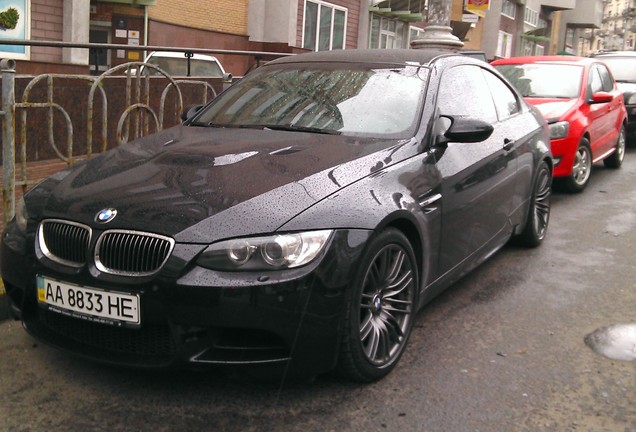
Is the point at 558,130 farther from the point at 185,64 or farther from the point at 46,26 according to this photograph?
the point at 46,26

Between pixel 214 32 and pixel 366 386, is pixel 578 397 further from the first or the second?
pixel 214 32

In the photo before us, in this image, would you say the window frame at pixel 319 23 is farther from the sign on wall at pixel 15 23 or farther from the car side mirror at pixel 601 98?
the car side mirror at pixel 601 98

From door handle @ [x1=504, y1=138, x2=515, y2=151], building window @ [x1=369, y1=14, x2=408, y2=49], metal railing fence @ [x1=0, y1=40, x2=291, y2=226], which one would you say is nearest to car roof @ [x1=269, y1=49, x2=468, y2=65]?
door handle @ [x1=504, y1=138, x2=515, y2=151]

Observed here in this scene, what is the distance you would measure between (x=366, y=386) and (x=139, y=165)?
5.22 ft

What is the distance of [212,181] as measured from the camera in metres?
3.55

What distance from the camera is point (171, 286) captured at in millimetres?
3100

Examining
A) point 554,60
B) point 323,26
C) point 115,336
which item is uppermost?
point 323,26

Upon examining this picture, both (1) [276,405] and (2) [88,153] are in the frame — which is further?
(2) [88,153]

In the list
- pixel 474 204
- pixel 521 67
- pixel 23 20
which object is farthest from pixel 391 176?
pixel 23 20

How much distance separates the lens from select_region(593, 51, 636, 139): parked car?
13.5 m

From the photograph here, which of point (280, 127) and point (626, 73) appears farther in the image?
point (626, 73)

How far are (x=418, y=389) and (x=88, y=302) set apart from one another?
1.56 m

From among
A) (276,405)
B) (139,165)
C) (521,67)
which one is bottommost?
(276,405)

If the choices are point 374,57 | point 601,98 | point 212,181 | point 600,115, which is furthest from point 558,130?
point 212,181
